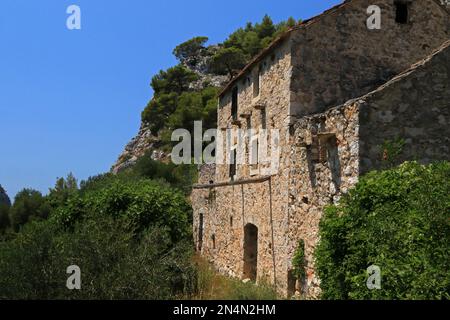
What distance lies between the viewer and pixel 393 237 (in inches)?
216

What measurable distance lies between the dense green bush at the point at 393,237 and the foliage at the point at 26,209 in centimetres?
3149

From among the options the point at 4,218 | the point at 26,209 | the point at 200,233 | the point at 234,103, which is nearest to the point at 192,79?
the point at 26,209

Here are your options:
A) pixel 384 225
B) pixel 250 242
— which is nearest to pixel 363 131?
pixel 384 225

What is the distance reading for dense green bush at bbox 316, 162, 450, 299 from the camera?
505cm

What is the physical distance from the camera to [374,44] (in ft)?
39.7

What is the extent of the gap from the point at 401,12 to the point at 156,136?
39362 millimetres

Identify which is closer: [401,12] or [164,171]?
[401,12]

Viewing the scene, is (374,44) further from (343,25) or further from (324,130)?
(324,130)

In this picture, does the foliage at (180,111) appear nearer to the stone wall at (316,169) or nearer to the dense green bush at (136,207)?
the dense green bush at (136,207)

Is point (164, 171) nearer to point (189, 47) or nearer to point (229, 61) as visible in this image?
point (229, 61)

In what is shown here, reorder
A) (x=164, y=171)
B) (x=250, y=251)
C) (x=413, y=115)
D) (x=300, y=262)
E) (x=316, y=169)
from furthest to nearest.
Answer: (x=164, y=171) → (x=250, y=251) → (x=300, y=262) → (x=316, y=169) → (x=413, y=115)

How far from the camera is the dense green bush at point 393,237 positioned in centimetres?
505

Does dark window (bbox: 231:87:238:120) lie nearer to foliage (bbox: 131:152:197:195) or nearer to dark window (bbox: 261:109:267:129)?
dark window (bbox: 261:109:267:129)
